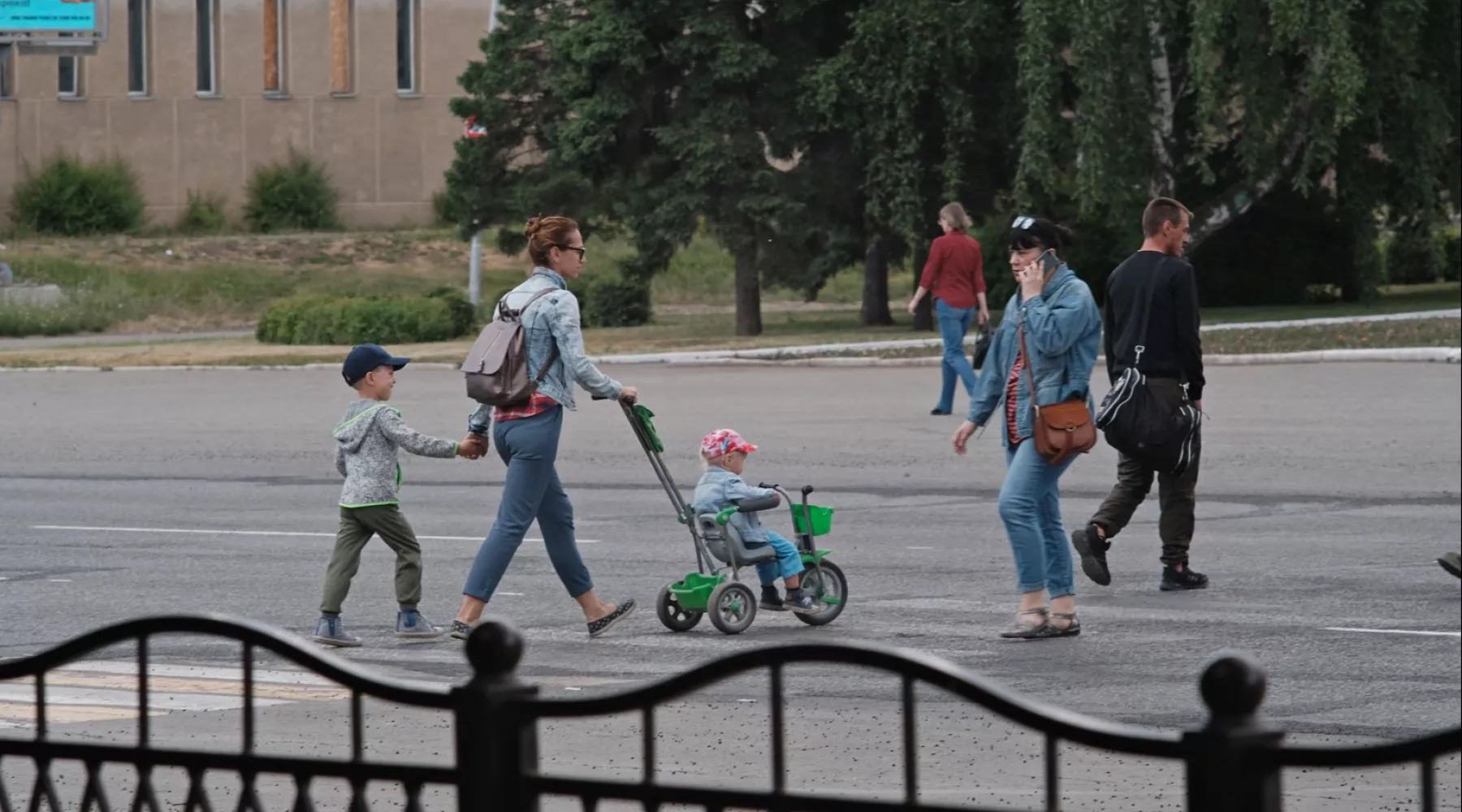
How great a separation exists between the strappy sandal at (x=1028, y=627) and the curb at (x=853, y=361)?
13.7 m

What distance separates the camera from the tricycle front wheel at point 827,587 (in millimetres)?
9711

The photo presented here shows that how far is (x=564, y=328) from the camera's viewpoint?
931 centimetres

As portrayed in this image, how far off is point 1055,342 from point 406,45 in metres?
47.3

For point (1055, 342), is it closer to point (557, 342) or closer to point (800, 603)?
point (800, 603)

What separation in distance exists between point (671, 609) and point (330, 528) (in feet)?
15.5

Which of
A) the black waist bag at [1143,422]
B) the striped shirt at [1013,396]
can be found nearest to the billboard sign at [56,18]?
the black waist bag at [1143,422]

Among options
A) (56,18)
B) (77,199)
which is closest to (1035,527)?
(56,18)

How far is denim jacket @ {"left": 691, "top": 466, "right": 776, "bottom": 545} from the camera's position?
9555 mm

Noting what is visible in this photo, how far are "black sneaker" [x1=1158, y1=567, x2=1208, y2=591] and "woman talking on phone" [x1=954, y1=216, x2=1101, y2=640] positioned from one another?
3.97ft

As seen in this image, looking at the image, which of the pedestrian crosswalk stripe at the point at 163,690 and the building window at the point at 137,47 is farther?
the building window at the point at 137,47

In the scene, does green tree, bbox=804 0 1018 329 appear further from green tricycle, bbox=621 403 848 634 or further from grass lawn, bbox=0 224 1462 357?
green tricycle, bbox=621 403 848 634

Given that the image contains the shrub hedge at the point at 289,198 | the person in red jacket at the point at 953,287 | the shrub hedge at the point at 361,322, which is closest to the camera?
the person in red jacket at the point at 953,287

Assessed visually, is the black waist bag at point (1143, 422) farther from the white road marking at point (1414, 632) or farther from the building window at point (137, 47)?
the building window at point (137, 47)

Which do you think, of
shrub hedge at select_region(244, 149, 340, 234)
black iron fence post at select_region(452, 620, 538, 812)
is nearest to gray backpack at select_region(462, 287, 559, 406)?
black iron fence post at select_region(452, 620, 538, 812)
